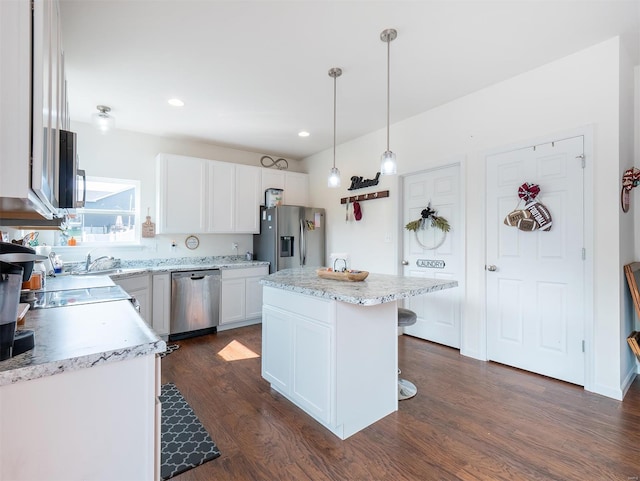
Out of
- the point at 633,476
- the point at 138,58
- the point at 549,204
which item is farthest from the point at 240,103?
the point at 633,476

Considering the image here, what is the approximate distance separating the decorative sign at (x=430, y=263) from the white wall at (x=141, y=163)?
290 cm

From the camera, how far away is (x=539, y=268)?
9.14ft

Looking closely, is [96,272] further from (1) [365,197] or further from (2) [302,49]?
(1) [365,197]

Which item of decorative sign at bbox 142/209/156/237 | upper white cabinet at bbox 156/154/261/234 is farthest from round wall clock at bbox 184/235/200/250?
decorative sign at bbox 142/209/156/237

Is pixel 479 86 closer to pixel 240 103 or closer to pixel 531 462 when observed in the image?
pixel 240 103

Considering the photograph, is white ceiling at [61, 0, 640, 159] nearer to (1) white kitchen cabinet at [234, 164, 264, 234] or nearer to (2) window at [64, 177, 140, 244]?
(2) window at [64, 177, 140, 244]

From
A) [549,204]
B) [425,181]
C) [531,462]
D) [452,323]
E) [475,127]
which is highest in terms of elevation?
[475,127]

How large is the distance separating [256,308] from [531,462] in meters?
3.51

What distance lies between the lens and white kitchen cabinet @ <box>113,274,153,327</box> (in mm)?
3414

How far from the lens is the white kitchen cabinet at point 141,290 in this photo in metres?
3.41

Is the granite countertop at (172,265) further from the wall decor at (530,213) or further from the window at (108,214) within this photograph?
the wall decor at (530,213)

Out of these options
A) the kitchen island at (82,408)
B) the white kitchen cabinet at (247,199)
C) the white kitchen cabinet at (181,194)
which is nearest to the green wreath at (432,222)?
the white kitchen cabinet at (247,199)

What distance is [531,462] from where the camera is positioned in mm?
1716

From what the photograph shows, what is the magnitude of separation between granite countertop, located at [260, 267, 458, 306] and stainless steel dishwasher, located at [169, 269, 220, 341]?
1.86 m
